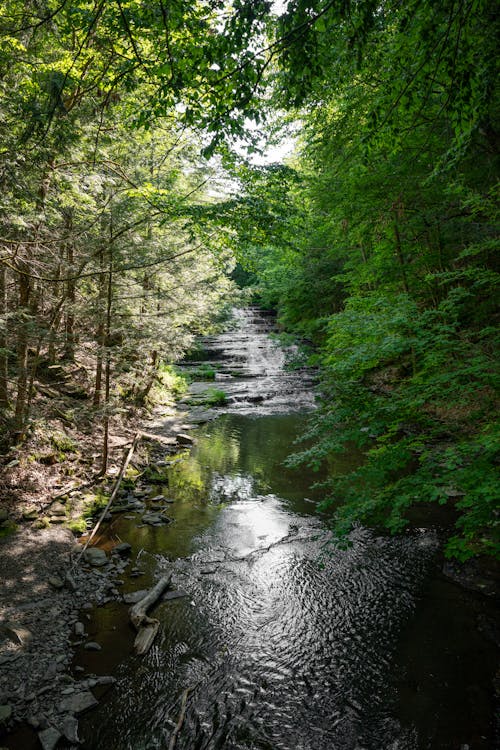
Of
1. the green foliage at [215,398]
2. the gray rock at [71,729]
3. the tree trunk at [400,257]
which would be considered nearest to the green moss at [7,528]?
the gray rock at [71,729]

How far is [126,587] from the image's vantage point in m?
6.31

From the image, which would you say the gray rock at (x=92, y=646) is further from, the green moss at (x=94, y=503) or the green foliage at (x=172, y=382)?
the green foliage at (x=172, y=382)

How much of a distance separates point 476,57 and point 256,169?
4.22 meters

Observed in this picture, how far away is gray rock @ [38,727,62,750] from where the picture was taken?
3852 mm

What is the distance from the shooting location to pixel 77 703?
431 cm

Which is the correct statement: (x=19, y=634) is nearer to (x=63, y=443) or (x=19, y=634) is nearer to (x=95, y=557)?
(x=95, y=557)

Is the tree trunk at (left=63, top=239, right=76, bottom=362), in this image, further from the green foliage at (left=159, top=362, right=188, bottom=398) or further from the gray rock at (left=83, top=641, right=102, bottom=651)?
the green foliage at (left=159, top=362, right=188, bottom=398)

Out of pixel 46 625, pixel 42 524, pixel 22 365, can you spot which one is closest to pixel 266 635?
pixel 46 625

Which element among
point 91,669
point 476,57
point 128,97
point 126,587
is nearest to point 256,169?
point 128,97

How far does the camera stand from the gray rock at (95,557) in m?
6.78

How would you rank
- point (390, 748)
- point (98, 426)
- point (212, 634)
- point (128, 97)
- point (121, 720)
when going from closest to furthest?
point (390, 748) → point (121, 720) → point (212, 634) → point (128, 97) → point (98, 426)

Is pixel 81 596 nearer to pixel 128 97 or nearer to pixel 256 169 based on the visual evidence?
pixel 256 169

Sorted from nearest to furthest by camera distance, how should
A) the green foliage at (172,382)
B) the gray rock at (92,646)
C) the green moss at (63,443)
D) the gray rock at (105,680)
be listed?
the gray rock at (105,680) < the gray rock at (92,646) < the green moss at (63,443) < the green foliage at (172,382)

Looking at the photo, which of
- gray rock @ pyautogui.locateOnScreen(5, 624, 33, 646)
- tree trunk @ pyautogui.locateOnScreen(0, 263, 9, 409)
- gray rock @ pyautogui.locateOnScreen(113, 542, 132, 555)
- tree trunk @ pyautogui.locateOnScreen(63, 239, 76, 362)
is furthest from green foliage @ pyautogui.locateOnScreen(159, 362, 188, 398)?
gray rock @ pyautogui.locateOnScreen(5, 624, 33, 646)
